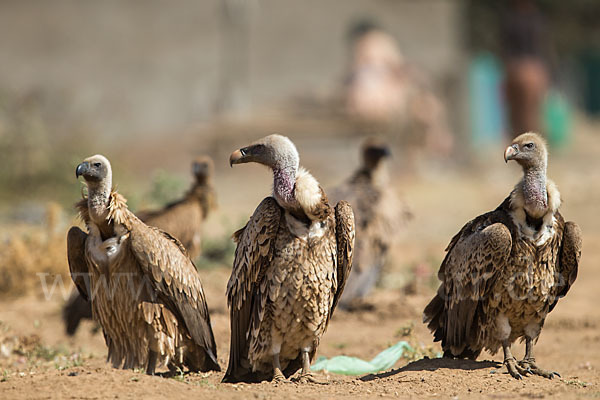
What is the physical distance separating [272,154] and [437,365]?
5.34 ft

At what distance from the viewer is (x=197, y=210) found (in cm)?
761

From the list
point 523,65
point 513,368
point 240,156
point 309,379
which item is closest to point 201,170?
point 240,156

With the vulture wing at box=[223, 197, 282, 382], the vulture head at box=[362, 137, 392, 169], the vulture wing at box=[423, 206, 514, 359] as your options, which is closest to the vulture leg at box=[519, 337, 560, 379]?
the vulture wing at box=[423, 206, 514, 359]

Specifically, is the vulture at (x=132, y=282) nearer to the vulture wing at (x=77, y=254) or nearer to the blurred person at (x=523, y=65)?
the vulture wing at (x=77, y=254)

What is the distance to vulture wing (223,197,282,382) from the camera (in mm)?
5473

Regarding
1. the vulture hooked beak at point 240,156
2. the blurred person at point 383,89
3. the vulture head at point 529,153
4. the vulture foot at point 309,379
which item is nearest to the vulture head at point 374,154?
the vulture head at point 529,153

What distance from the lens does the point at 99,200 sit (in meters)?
5.55

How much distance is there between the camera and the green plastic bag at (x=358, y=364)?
621 cm

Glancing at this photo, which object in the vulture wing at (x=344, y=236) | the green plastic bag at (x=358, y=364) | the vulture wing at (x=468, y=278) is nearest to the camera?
the vulture wing at (x=468, y=278)

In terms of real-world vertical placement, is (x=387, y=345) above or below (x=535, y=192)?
below

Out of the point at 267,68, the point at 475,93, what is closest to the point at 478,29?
the point at 475,93

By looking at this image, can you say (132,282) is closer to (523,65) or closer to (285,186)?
(285,186)

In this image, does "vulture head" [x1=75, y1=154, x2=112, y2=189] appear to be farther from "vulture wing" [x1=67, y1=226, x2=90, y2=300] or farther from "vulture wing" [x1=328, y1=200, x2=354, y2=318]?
"vulture wing" [x1=328, y1=200, x2=354, y2=318]

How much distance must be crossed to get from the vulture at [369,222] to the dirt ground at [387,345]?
10.2 inches
